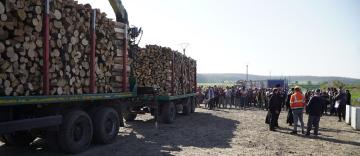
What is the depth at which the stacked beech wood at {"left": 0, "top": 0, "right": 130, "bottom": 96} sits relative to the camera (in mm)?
8156

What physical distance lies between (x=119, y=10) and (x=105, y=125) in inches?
188

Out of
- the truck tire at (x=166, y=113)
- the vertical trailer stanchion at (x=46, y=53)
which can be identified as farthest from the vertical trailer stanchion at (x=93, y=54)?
the truck tire at (x=166, y=113)

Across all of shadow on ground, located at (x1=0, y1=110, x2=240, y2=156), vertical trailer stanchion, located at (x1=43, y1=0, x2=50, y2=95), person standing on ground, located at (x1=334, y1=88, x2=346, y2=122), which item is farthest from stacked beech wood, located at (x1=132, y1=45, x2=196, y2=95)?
vertical trailer stanchion, located at (x1=43, y1=0, x2=50, y2=95)

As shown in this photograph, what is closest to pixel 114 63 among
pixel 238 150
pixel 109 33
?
pixel 109 33

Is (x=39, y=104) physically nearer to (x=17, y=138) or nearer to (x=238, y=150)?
(x=17, y=138)

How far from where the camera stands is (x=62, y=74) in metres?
9.67

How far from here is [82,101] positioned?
35.1 feet

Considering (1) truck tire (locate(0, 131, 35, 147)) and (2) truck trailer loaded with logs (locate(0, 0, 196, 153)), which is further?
(1) truck tire (locate(0, 131, 35, 147))

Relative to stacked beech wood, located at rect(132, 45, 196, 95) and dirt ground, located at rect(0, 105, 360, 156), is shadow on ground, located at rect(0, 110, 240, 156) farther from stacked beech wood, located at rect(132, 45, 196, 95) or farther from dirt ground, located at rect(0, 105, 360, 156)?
stacked beech wood, located at rect(132, 45, 196, 95)

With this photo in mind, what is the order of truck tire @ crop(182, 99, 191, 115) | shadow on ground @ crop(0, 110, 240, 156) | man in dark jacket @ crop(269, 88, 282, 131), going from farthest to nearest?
truck tire @ crop(182, 99, 191, 115) → man in dark jacket @ crop(269, 88, 282, 131) → shadow on ground @ crop(0, 110, 240, 156)

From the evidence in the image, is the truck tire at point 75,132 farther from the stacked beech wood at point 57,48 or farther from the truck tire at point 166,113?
the truck tire at point 166,113

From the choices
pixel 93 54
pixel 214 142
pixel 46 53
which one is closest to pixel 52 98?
pixel 46 53

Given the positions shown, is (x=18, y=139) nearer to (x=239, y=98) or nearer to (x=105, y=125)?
(x=105, y=125)

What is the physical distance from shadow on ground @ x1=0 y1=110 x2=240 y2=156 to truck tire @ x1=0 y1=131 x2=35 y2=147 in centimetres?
14
